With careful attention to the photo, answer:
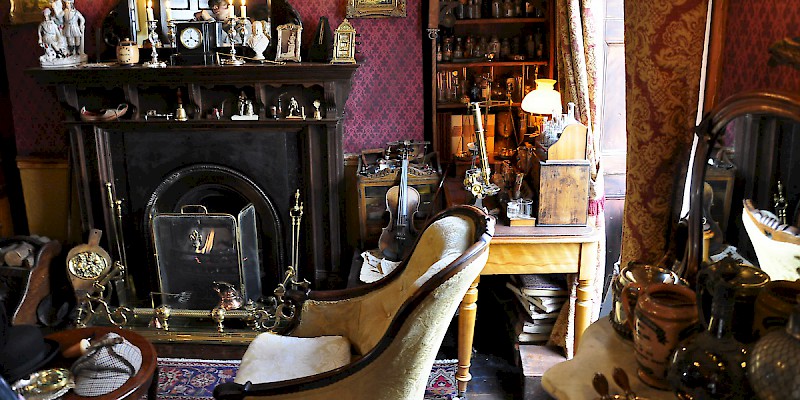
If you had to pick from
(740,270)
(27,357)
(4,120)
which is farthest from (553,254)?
(4,120)

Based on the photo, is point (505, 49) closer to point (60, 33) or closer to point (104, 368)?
point (60, 33)

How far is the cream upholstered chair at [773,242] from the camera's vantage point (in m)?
1.40

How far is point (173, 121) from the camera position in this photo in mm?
4035

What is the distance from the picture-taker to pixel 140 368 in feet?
8.93

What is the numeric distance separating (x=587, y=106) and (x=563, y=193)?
0.50 m

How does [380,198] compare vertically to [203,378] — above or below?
above

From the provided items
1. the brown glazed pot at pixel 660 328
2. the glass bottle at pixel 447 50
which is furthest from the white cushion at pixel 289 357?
the glass bottle at pixel 447 50

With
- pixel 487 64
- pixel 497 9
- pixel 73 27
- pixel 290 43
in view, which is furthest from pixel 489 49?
pixel 73 27

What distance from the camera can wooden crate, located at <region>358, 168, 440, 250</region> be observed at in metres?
3.96

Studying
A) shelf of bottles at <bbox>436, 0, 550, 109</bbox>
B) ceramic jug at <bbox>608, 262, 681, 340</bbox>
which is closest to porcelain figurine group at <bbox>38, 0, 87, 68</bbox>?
shelf of bottles at <bbox>436, 0, 550, 109</bbox>

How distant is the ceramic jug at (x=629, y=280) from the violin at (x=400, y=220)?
1.99 meters

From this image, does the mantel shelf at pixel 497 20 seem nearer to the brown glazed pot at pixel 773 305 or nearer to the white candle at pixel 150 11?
the white candle at pixel 150 11

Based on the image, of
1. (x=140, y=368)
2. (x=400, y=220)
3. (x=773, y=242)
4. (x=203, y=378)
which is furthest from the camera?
(x=400, y=220)

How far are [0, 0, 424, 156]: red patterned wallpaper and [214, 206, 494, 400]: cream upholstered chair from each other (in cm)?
161
